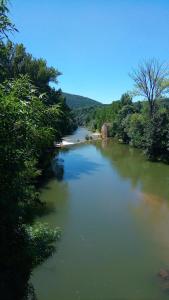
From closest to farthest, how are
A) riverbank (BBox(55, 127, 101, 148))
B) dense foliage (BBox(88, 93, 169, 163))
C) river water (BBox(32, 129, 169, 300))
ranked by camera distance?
river water (BBox(32, 129, 169, 300)), dense foliage (BBox(88, 93, 169, 163)), riverbank (BBox(55, 127, 101, 148))

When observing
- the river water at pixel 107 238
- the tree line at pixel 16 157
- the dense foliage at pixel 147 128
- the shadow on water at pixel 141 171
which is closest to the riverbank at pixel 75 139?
the dense foliage at pixel 147 128

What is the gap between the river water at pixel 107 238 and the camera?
416 inches

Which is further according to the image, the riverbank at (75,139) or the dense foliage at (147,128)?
the riverbank at (75,139)

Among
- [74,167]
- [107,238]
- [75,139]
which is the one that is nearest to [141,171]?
[74,167]

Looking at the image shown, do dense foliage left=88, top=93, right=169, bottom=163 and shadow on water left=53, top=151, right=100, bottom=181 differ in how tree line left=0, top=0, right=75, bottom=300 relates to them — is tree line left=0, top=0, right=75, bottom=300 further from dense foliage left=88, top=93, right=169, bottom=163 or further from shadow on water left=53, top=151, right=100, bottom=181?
dense foliage left=88, top=93, right=169, bottom=163

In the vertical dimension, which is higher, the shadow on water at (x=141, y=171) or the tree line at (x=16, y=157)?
the tree line at (x=16, y=157)

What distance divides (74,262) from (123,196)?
933cm

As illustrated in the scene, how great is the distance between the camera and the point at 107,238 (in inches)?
557

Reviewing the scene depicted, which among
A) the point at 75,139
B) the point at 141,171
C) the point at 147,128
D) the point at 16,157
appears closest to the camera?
the point at 16,157

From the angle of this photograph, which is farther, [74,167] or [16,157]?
[74,167]

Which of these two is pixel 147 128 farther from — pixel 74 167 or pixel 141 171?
pixel 74 167

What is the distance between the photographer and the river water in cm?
1056

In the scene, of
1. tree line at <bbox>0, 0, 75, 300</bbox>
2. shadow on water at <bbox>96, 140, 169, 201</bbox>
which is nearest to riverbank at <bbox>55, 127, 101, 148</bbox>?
shadow on water at <bbox>96, 140, 169, 201</bbox>

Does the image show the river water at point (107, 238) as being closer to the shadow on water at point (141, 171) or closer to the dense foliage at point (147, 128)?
the shadow on water at point (141, 171)
